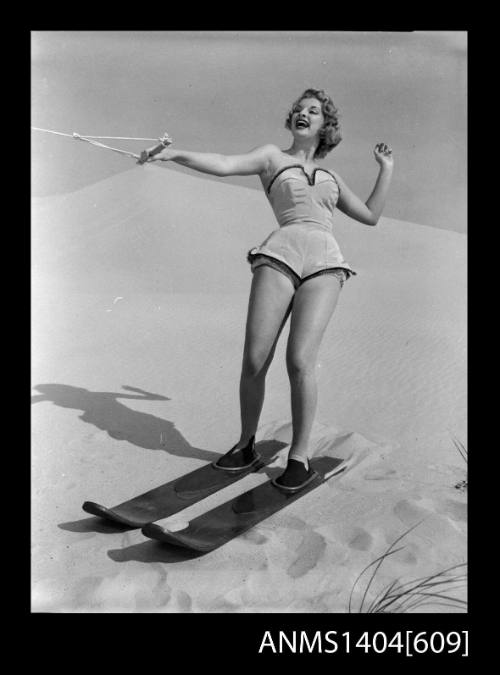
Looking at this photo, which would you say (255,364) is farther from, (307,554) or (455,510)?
(455,510)

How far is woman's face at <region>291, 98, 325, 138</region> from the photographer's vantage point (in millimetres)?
4445

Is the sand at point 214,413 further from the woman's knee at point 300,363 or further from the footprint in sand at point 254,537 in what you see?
the woman's knee at point 300,363

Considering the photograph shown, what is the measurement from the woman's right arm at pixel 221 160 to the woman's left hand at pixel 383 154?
0.73 meters

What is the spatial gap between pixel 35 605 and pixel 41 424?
2.09 metres

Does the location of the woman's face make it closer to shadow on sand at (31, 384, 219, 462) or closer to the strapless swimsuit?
the strapless swimsuit

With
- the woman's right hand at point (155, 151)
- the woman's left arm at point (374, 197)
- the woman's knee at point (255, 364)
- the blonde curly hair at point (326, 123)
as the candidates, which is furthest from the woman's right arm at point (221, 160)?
the woman's knee at point (255, 364)

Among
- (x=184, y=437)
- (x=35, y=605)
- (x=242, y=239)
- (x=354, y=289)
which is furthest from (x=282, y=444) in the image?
(x=242, y=239)

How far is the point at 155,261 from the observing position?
1044 centimetres

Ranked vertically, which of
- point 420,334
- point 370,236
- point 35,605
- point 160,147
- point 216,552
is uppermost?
point 370,236

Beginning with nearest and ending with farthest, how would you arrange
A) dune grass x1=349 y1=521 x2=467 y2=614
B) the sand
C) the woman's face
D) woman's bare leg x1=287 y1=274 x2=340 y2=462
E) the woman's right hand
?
1. dune grass x1=349 y1=521 x2=467 y2=614
2. the sand
3. the woman's right hand
4. woman's bare leg x1=287 y1=274 x2=340 y2=462
5. the woman's face

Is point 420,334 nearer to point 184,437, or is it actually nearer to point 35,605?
point 184,437

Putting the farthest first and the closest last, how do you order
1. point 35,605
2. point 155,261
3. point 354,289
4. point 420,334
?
point 155,261 < point 354,289 < point 420,334 < point 35,605

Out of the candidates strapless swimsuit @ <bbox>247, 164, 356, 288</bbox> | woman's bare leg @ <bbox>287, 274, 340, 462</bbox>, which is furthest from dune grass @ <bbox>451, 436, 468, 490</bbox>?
strapless swimsuit @ <bbox>247, 164, 356, 288</bbox>

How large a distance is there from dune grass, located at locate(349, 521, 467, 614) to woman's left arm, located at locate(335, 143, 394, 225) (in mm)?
2271
